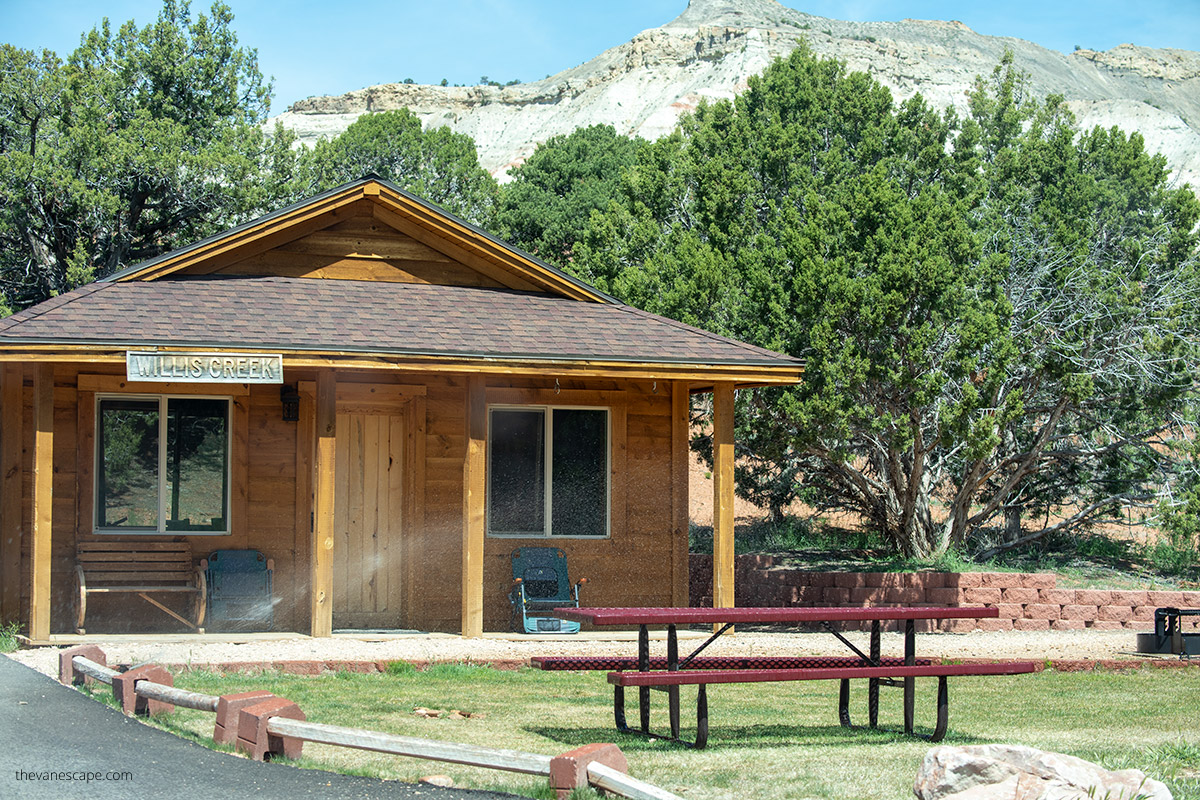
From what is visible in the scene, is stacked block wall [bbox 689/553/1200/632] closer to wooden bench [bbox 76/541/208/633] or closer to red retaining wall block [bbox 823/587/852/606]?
red retaining wall block [bbox 823/587/852/606]

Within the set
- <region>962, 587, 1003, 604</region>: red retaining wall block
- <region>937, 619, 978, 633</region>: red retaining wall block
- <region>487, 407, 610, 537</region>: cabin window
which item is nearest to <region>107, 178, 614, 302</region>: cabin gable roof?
<region>487, 407, 610, 537</region>: cabin window

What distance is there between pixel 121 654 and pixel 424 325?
424 centimetres

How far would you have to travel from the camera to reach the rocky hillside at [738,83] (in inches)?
2808

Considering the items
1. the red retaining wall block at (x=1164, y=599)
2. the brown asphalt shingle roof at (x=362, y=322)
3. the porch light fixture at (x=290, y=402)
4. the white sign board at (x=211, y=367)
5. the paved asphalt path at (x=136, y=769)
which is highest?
the brown asphalt shingle roof at (x=362, y=322)

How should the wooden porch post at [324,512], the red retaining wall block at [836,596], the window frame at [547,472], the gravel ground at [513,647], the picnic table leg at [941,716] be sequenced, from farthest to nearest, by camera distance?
the red retaining wall block at [836,596] < the window frame at [547,472] < the wooden porch post at [324,512] < the gravel ground at [513,647] < the picnic table leg at [941,716]

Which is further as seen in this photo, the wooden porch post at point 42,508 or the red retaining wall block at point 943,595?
the red retaining wall block at point 943,595

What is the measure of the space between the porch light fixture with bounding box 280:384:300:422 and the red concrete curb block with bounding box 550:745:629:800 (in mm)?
8033

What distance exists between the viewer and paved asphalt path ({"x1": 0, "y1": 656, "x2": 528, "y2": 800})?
5641 millimetres

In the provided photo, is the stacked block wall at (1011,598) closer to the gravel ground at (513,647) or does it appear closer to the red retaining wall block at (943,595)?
the red retaining wall block at (943,595)

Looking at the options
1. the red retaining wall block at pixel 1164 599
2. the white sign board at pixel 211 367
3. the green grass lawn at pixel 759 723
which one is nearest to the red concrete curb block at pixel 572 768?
the green grass lawn at pixel 759 723

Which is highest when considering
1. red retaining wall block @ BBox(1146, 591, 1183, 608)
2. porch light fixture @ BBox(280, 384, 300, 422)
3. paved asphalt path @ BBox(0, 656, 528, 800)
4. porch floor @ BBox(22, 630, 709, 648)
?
porch light fixture @ BBox(280, 384, 300, 422)

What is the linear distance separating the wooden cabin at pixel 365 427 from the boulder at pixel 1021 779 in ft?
23.4

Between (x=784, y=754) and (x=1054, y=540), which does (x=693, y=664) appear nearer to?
(x=784, y=754)

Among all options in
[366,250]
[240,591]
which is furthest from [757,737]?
[366,250]
